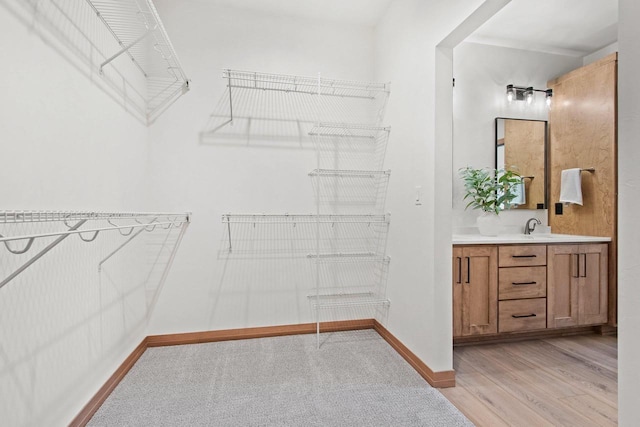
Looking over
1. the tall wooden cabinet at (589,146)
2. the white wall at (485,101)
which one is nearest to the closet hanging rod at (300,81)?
the white wall at (485,101)

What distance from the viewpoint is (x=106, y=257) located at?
5.76 feet

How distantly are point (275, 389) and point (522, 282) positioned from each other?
1.97m

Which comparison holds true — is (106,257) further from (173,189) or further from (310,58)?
(310,58)

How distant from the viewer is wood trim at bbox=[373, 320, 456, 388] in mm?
1838

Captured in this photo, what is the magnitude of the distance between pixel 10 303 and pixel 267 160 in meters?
1.80

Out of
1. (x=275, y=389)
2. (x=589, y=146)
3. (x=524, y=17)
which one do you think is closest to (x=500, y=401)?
(x=275, y=389)

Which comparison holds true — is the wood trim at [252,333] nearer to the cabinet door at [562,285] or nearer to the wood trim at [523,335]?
the wood trim at [523,335]

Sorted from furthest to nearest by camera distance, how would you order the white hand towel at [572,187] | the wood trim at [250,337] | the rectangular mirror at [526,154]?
the rectangular mirror at [526,154]
the white hand towel at [572,187]
the wood trim at [250,337]

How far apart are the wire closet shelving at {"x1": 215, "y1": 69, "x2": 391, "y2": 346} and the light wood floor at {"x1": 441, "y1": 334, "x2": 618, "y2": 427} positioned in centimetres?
81

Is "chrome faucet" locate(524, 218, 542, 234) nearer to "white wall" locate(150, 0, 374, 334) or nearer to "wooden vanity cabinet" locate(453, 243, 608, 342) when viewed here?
"wooden vanity cabinet" locate(453, 243, 608, 342)

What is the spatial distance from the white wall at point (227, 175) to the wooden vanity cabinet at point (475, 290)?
1.16 m

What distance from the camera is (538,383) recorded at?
1873 mm

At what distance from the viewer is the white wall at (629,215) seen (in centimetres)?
86

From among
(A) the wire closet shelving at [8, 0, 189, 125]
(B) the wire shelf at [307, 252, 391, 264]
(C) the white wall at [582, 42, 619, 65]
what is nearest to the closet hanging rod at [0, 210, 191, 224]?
(A) the wire closet shelving at [8, 0, 189, 125]
